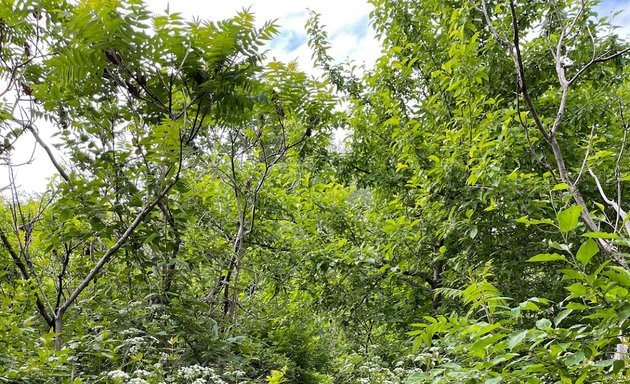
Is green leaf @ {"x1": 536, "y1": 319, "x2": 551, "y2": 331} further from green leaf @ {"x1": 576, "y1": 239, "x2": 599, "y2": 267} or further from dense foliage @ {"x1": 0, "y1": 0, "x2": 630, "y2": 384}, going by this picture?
green leaf @ {"x1": 576, "y1": 239, "x2": 599, "y2": 267}

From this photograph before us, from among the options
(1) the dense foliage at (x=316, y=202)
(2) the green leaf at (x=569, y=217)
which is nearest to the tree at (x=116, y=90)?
(1) the dense foliage at (x=316, y=202)

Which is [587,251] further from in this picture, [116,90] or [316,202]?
[316,202]

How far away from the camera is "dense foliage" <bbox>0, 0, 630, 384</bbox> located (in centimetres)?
174

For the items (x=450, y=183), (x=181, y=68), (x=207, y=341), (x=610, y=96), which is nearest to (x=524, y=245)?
(x=450, y=183)

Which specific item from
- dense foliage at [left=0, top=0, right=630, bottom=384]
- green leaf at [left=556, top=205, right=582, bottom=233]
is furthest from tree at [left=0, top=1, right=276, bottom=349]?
green leaf at [left=556, top=205, right=582, bottom=233]

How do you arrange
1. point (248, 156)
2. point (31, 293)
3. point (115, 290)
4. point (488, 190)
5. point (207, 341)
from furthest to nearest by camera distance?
point (248, 156)
point (488, 190)
point (115, 290)
point (207, 341)
point (31, 293)

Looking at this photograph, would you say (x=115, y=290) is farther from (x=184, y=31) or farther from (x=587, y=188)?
(x=587, y=188)

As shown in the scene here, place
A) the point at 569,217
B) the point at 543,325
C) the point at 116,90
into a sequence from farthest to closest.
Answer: the point at 116,90 → the point at 543,325 → the point at 569,217

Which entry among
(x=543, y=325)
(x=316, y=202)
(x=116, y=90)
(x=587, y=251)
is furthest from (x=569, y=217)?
(x=316, y=202)

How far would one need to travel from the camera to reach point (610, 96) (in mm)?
4398

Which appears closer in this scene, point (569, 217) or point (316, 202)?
point (569, 217)

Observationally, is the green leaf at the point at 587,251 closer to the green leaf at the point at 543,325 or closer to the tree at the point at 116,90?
the green leaf at the point at 543,325

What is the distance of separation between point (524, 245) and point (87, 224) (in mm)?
3636

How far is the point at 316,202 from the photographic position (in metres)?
4.86
